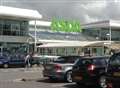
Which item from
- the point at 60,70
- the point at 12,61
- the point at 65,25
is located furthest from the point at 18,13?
the point at 60,70

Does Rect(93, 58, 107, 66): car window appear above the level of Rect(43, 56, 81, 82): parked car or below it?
above

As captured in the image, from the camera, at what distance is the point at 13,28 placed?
60.3m

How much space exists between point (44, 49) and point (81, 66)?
40522 millimetres

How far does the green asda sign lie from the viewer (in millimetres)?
65938

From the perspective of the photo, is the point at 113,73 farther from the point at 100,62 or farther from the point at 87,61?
the point at 100,62

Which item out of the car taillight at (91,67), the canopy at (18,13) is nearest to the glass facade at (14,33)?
the canopy at (18,13)

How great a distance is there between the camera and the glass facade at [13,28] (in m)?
59.1

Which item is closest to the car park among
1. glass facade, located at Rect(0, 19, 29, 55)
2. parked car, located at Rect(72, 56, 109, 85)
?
glass facade, located at Rect(0, 19, 29, 55)

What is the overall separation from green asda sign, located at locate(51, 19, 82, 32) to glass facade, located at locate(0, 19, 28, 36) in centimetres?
559

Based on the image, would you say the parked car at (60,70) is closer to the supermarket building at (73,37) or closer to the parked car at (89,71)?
the parked car at (89,71)

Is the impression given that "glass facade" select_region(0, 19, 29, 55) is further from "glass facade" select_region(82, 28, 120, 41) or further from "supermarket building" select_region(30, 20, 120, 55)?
"glass facade" select_region(82, 28, 120, 41)

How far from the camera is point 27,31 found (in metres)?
62.6

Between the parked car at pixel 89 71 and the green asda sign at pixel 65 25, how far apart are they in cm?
4843

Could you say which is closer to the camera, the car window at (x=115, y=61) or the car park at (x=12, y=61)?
the car window at (x=115, y=61)
